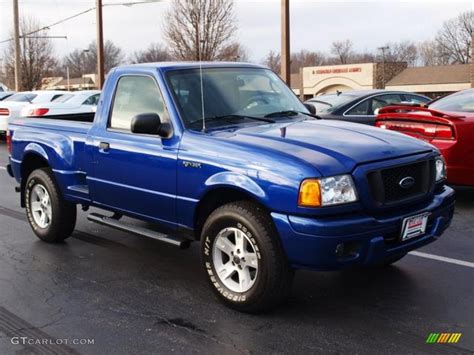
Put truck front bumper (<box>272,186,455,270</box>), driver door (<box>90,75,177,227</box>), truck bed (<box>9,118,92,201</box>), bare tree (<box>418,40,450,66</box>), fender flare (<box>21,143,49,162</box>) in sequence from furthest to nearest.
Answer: bare tree (<box>418,40,450,66</box>)
fender flare (<box>21,143,49,162</box>)
truck bed (<box>9,118,92,201</box>)
driver door (<box>90,75,177,227</box>)
truck front bumper (<box>272,186,455,270</box>)

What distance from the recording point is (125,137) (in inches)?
205

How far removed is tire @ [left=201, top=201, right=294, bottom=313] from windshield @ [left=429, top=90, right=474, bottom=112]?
4.74 m

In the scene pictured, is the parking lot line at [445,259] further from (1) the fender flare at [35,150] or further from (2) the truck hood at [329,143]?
(1) the fender flare at [35,150]

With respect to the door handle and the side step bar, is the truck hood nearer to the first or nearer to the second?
the side step bar

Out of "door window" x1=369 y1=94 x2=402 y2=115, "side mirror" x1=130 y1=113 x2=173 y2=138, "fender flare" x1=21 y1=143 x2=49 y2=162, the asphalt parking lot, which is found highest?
"door window" x1=369 y1=94 x2=402 y2=115

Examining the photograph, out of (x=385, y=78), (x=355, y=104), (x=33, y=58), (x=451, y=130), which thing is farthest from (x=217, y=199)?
(x=385, y=78)

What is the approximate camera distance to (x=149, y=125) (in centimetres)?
465

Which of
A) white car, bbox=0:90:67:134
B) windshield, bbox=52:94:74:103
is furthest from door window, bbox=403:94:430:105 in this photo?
white car, bbox=0:90:67:134

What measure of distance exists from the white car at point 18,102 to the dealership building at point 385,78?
168 ft

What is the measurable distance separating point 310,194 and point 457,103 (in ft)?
16.5

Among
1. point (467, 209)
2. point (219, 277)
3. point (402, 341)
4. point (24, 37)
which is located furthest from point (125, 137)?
point (24, 37)

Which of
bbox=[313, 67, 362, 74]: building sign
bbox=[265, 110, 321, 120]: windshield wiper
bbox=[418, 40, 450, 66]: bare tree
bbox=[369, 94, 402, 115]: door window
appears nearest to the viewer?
bbox=[265, 110, 321, 120]: windshield wiper

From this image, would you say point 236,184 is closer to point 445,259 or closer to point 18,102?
point 445,259

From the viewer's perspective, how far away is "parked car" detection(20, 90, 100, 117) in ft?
50.2
